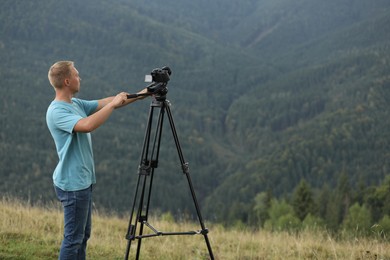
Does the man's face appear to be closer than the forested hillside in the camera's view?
Yes

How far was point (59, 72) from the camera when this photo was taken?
423cm

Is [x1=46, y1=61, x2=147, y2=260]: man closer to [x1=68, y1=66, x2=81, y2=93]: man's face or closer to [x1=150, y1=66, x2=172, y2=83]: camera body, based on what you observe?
[x1=68, y1=66, x2=81, y2=93]: man's face

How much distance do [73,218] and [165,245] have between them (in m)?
2.50

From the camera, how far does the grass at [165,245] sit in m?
5.94

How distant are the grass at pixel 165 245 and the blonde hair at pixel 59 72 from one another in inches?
89.1

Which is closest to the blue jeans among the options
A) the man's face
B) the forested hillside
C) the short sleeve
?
the short sleeve

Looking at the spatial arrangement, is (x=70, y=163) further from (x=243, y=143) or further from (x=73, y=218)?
(x=243, y=143)

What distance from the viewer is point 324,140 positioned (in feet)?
387

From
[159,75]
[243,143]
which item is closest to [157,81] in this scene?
[159,75]

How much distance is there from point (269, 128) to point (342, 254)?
161533 mm

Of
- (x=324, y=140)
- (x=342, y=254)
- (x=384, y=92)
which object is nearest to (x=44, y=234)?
(x=342, y=254)

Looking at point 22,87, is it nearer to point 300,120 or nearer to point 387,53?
Answer: point 300,120

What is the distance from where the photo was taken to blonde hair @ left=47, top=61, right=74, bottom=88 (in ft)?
13.9

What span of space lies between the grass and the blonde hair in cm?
226
